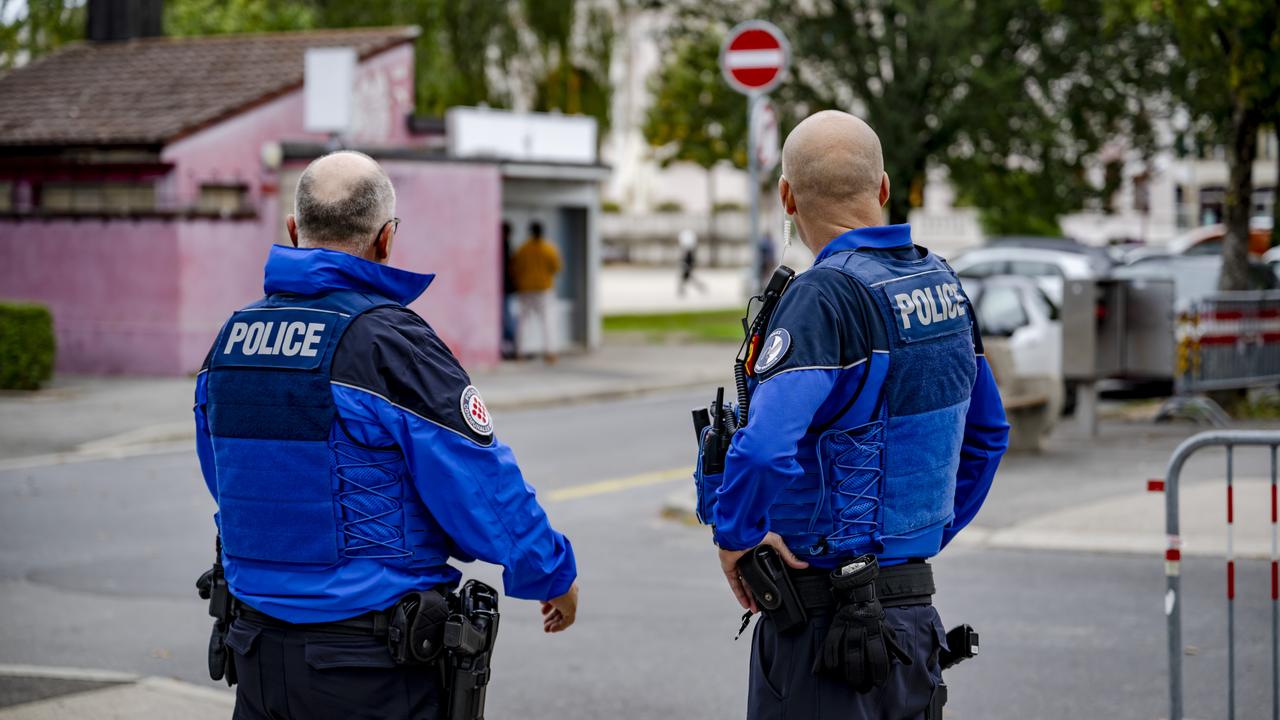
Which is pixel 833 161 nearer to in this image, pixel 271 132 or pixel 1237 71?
pixel 1237 71

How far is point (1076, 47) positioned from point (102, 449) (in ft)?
54.9

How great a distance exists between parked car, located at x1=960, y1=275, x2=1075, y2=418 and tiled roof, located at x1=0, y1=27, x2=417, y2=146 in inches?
418

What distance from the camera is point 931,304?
3664 millimetres

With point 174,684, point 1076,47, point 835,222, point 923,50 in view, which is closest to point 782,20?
point 923,50

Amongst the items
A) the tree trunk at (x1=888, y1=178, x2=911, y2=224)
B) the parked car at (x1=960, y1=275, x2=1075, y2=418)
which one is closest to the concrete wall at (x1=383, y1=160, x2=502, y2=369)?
the tree trunk at (x1=888, y1=178, x2=911, y2=224)

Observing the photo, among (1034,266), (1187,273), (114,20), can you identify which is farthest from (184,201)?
(1187,273)

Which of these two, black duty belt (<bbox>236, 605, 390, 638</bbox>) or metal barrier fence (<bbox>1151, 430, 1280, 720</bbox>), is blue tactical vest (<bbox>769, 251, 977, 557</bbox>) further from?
metal barrier fence (<bbox>1151, 430, 1280, 720</bbox>)

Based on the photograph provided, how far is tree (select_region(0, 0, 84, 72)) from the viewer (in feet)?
85.1

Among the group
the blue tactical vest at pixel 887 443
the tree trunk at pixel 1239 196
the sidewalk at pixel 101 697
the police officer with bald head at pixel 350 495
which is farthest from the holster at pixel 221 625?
the tree trunk at pixel 1239 196

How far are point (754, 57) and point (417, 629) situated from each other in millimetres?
13172

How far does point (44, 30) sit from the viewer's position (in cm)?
3030

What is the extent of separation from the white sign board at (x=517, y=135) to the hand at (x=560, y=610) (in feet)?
62.2

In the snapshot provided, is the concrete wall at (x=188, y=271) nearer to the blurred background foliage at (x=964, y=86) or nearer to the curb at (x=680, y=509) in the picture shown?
the blurred background foliage at (x=964, y=86)

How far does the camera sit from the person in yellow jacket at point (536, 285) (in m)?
21.9
